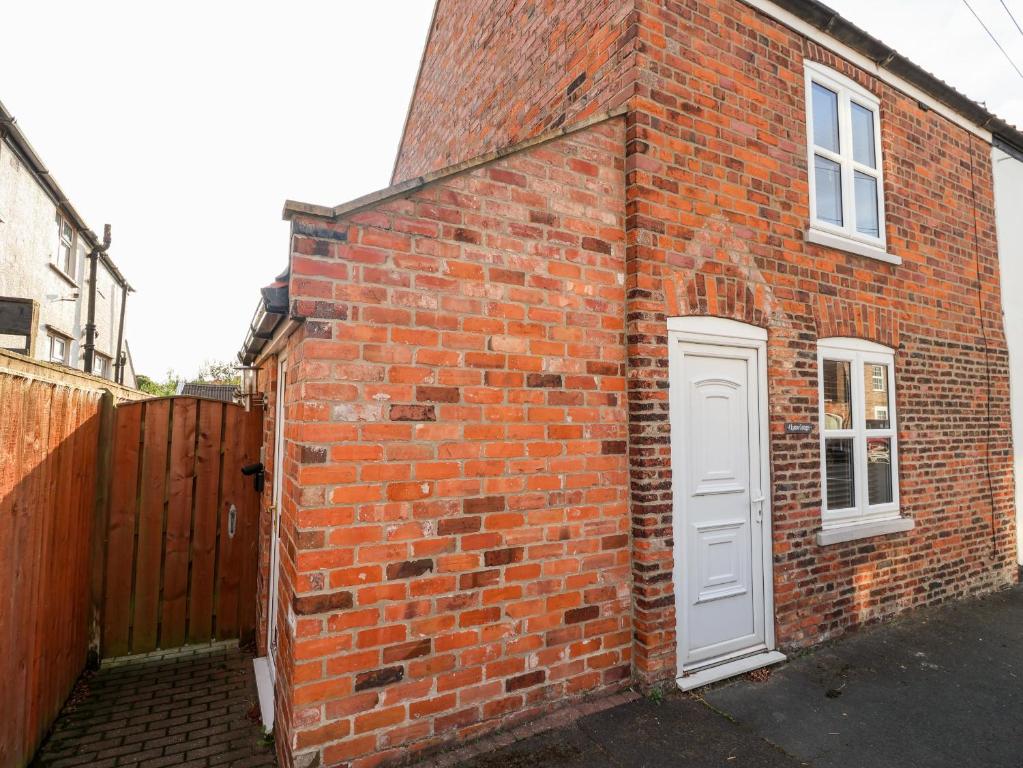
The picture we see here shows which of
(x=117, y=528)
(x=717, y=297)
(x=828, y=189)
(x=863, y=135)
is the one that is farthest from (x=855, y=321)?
(x=117, y=528)

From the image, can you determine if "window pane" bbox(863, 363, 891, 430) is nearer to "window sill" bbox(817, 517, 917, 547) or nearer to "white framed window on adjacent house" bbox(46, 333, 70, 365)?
"window sill" bbox(817, 517, 917, 547)

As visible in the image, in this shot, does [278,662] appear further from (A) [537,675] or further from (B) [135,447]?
(B) [135,447]

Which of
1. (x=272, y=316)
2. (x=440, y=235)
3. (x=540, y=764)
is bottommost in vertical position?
(x=540, y=764)

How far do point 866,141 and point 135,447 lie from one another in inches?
295

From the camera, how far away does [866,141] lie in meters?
5.50

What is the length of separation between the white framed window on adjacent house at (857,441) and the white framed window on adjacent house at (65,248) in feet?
49.7

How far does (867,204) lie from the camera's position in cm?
541

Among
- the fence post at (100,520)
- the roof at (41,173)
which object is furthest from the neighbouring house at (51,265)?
the fence post at (100,520)

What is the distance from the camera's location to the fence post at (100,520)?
14.3 feet

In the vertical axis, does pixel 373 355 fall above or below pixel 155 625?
above

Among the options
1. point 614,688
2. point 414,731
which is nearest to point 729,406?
point 614,688

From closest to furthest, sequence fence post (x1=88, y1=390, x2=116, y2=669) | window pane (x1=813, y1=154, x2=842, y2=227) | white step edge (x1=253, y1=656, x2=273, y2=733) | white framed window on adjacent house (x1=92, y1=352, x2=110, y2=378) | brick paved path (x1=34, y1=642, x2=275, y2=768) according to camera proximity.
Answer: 1. brick paved path (x1=34, y1=642, x2=275, y2=768)
2. white step edge (x1=253, y1=656, x2=273, y2=733)
3. fence post (x1=88, y1=390, x2=116, y2=669)
4. window pane (x1=813, y1=154, x2=842, y2=227)
5. white framed window on adjacent house (x1=92, y1=352, x2=110, y2=378)

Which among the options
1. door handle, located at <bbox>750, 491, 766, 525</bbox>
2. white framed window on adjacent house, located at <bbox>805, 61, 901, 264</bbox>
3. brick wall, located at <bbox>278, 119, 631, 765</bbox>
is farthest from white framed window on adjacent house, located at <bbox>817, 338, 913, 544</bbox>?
brick wall, located at <bbox>278, 119, 631, 765</bbox>

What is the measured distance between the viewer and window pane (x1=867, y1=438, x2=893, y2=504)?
5.20 metres
